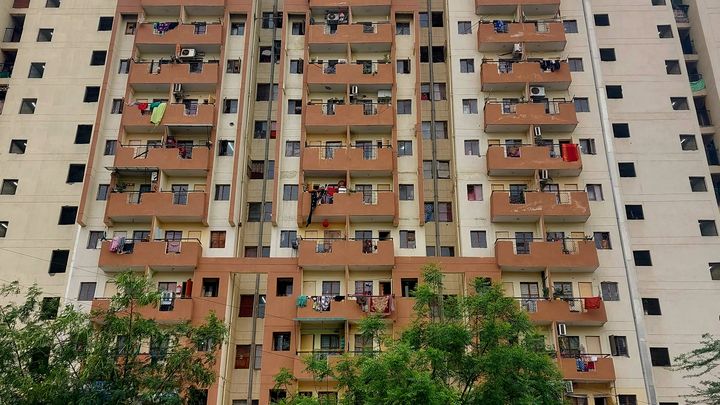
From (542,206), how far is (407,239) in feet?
25.7

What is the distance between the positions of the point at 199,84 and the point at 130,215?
9462 mm

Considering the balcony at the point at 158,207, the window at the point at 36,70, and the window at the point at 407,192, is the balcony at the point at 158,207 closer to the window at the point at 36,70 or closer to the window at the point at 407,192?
the window at the point at 407,192

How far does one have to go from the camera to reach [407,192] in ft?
131

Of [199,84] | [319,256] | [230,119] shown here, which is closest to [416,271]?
[319,256]

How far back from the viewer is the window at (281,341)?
35625 millimetres

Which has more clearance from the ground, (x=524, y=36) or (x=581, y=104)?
(x=524, y=36)

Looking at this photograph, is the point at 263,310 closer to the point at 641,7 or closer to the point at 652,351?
the point at 652,351

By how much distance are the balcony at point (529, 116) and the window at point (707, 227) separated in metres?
9.32

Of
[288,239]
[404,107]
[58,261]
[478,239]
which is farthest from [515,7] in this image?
[58,261]

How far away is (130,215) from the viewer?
1489 inches

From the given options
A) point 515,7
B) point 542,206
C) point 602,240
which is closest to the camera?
point 542,206

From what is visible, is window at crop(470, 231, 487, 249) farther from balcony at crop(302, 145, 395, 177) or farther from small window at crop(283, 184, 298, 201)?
small window at crop(283, 184, 298, 201)

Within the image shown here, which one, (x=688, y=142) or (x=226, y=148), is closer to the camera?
(x=226, y=148)

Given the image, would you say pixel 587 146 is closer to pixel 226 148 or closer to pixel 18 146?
pixel 226 148
